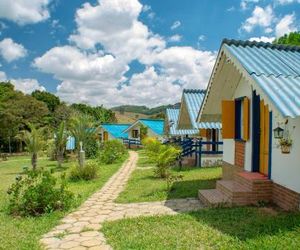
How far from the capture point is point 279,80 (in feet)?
22.7

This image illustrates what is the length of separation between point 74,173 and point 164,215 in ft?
25.0

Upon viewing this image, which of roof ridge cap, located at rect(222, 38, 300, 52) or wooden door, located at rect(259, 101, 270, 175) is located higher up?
roof ridge cap, located at rect(222, 38, 300, 52)

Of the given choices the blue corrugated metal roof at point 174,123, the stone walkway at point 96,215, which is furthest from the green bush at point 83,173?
the blue corrugated metal roof at point 174,123

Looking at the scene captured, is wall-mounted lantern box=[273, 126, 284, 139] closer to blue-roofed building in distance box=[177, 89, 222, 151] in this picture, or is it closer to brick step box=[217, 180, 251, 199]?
brick step box=[217, 180, 251, 199]

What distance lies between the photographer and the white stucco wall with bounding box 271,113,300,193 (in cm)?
717

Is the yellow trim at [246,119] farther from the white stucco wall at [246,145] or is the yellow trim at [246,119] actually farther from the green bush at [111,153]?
the green bush at [111,153]

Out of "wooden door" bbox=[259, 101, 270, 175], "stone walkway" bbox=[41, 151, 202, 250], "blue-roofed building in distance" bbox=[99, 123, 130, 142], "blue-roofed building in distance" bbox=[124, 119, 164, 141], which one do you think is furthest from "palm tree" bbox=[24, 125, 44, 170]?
"blue-roofed building in distance" bbox=[99, 123, 130, 142]

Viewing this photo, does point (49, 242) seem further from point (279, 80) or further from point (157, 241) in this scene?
point (279, 80)

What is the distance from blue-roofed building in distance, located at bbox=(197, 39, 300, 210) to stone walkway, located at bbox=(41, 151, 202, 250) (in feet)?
3.12

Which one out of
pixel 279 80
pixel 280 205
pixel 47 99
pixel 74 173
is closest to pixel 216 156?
pixel 74 173

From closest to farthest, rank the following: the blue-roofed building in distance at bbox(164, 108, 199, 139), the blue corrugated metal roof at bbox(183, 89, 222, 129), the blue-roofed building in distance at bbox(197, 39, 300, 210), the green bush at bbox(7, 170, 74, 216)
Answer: the blue-roofed building in distance at bbox(197, 39, 300, 210), the green bush at bbox(7, 170, 74, 216), the blue corrugated metal roof at bbox(183, 89, 222, 129), the blue-roofed building in distance at bbox(164, 108, 199, 139)

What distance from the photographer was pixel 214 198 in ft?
28.4

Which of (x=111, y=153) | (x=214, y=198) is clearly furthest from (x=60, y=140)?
(x=214, y=198)

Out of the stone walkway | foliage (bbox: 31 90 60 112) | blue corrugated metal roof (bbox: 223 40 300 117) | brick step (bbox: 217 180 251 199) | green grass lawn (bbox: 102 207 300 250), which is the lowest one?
the stone walkway
